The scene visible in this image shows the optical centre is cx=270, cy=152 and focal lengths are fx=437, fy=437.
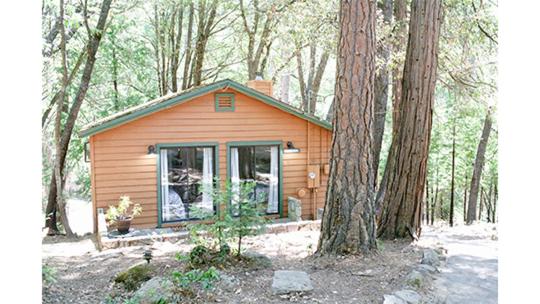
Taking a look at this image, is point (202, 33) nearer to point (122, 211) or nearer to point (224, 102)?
point (224, 102)

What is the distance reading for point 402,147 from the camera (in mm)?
5277

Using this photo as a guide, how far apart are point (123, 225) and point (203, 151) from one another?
6.20 feet

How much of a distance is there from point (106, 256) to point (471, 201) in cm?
1058

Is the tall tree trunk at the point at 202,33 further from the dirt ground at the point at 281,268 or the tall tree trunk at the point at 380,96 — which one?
the dirt ground at the point at 281,268

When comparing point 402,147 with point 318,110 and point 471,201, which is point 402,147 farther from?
point 318,110

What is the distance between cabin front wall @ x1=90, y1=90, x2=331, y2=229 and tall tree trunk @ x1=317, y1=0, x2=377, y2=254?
386 centimetres

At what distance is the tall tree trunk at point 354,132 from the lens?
14.4ft

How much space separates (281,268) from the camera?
425 cm

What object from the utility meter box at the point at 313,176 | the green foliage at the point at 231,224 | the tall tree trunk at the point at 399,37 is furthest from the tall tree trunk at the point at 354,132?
the utility meter box at the point at 313,176

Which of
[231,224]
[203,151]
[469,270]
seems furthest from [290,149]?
[469,270]

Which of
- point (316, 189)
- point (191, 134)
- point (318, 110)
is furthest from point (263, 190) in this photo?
point (318, 110)

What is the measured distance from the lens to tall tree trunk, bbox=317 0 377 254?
438cm
